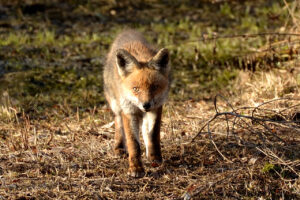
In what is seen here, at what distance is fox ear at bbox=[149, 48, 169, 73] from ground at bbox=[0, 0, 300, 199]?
863 millimetres

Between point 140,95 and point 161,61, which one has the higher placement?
point 161,61

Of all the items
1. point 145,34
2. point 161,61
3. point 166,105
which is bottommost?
point 166,105

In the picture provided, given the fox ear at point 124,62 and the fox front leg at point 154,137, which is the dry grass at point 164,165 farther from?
the fox ear at point 124,62

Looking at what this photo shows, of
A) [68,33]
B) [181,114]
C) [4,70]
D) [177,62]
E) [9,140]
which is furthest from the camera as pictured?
[68,33]

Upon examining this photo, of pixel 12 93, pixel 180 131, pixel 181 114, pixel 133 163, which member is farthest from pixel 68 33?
pixel 133 163

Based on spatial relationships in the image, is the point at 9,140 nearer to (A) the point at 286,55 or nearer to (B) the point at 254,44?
(A) the point at 286,55

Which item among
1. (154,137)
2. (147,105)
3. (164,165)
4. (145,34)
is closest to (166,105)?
(154,137)

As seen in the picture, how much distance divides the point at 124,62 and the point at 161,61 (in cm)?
51

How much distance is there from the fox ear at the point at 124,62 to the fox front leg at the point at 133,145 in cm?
62

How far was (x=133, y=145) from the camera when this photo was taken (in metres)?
5.90

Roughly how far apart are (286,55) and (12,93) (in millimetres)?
6525

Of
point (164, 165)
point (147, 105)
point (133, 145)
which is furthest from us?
point (164, 165)

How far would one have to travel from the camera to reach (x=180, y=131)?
7133mm

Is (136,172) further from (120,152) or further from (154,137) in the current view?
(120,152)
